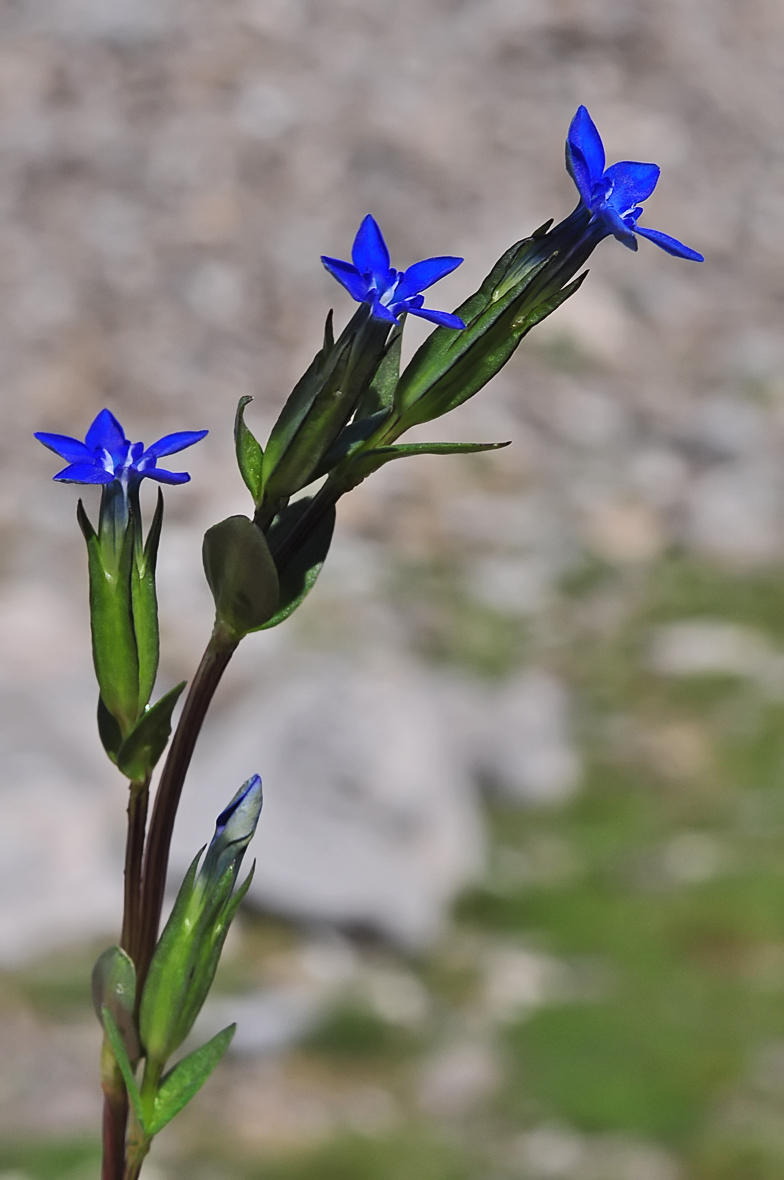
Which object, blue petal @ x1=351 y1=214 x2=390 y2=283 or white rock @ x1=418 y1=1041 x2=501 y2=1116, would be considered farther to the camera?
white rock @ x1=418 y1=1041 x2=501 y2=1116

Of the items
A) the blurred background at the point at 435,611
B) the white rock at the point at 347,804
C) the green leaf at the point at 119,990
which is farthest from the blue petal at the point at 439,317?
the white rock at the point at 347,804

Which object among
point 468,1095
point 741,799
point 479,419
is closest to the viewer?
point 468,1095

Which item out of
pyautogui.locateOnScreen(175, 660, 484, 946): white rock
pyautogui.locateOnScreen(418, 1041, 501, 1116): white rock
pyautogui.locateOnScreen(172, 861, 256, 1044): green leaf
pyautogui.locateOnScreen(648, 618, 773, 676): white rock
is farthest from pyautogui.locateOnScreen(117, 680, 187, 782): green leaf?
pyautogui.locateOnScreen(648, 618, 773, 676): white rock

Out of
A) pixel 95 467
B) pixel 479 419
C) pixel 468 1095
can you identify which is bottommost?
pixel 95 467

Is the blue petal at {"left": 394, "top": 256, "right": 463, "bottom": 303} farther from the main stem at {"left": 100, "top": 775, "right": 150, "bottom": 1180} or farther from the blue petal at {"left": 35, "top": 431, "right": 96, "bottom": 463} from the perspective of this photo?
the main stem at {"left": 100, "top": 775, "right": 150, "bottom": 1180}

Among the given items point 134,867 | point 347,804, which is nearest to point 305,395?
point 134,867

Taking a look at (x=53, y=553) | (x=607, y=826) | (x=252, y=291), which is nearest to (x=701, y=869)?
(x=607, y=826)

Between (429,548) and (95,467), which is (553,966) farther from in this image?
(95,467)
